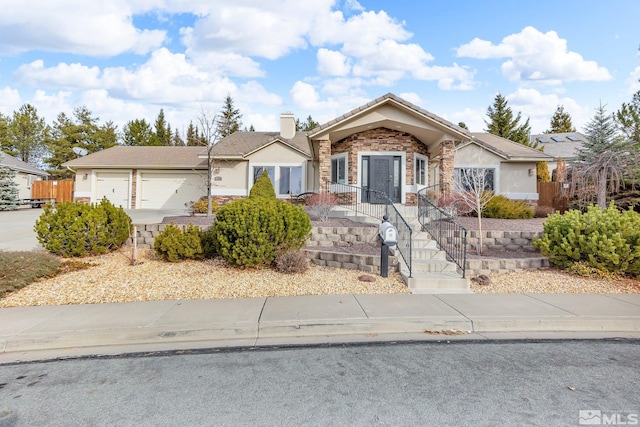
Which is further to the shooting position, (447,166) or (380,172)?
(380,172)

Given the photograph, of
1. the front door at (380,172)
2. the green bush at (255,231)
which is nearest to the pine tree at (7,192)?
the green bush at (255,231)

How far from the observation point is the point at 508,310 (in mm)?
5316

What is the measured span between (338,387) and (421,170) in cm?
1304

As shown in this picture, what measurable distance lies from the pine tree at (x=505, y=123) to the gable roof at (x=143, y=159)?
27922 mm

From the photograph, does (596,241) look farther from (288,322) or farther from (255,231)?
(255,231)

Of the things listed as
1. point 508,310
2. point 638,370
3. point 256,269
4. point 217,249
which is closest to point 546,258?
point 508,310

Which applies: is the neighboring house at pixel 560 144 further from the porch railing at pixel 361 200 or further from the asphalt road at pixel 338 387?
the asphalt road at pixel 338 387

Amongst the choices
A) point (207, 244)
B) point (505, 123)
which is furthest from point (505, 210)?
point (505, 123)

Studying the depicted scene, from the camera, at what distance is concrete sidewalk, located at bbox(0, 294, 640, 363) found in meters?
4.29

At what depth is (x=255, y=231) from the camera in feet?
22.7

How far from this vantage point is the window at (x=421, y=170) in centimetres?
1460

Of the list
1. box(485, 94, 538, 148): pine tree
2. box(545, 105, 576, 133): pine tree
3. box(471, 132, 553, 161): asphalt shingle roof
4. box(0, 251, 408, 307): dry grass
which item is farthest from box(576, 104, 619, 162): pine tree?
box(545, 105, 576, 133): pine tree

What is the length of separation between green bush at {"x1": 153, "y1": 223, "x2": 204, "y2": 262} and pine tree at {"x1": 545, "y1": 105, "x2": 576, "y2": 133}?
160 feet

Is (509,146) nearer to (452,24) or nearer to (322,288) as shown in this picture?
(452,24)
